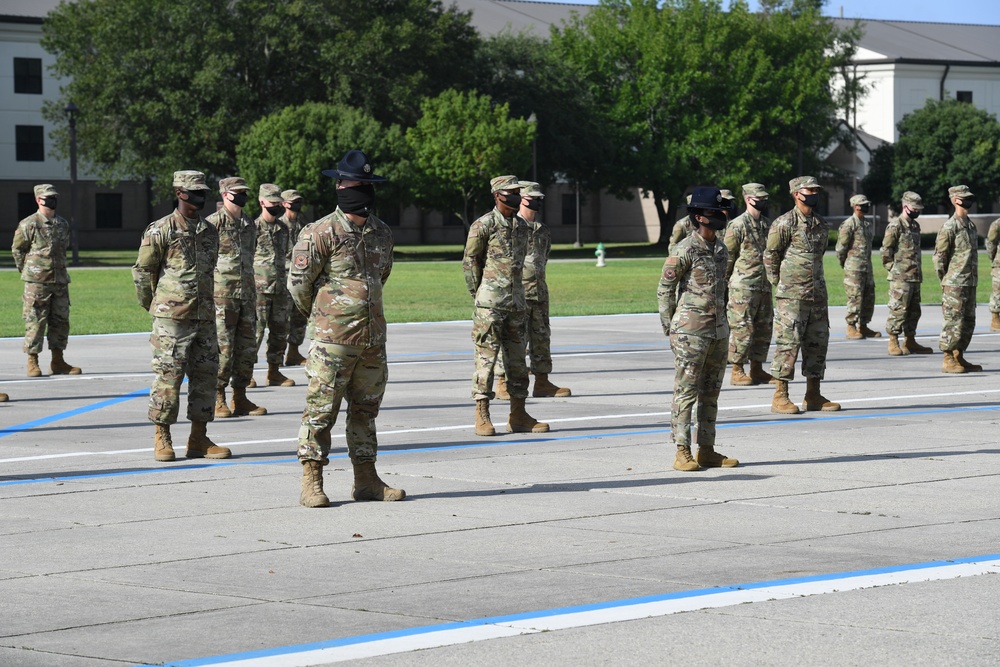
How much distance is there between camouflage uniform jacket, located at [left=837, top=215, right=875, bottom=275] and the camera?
20891 millimetres

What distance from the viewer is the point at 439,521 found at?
8609mm

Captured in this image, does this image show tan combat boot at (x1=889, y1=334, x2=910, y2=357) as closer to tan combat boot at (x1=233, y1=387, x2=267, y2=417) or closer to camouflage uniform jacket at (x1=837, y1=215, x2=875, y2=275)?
camouflage uniform jacket at (x1=837, y1=215, x2=875, y2=275)

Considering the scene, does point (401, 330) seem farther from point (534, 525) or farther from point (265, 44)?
point (265, 44)

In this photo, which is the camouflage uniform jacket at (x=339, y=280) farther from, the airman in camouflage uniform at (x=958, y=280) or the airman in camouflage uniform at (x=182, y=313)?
the airman in camouflage uniform at (x=958, y=280)

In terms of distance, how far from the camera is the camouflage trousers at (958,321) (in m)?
17.2

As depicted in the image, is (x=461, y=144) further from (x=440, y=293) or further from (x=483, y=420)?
(x=483, y=420)

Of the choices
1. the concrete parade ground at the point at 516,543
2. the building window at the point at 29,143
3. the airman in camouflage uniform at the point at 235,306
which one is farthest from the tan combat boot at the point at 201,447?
the building window at the point at 29,143

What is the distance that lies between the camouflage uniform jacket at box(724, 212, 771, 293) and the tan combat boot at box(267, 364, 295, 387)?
15.8ft

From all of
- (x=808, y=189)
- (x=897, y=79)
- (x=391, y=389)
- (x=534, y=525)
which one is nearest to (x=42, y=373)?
(x=391, y=389)

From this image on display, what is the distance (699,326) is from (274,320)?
674 cm

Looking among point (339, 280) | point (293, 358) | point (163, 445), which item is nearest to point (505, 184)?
point (163, 445)

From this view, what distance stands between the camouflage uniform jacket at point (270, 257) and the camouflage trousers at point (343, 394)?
6835 millimetres

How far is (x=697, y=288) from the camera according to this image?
10500 millimetres

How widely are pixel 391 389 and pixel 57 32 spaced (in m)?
56.8
